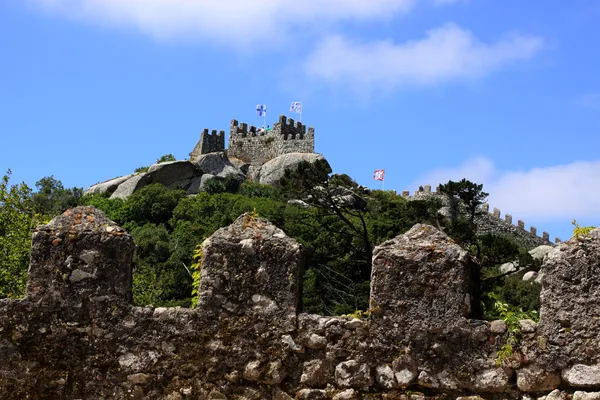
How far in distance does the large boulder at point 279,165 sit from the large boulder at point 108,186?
36.1 ft

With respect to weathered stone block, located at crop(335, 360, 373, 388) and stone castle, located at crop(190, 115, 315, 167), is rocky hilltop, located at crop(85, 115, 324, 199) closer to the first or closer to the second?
A: stone castle, located at crop(190, 115, 315, 167)

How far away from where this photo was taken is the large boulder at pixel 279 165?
79.1 metres

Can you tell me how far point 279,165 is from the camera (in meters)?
81.2

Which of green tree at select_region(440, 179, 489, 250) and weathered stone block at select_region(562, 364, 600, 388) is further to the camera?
green tree at select_region(440, 179, 489, 250)

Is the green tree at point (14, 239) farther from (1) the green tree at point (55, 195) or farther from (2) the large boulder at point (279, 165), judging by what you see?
(2) the large boulder at point (279, 165)

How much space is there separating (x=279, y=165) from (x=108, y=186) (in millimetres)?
14145

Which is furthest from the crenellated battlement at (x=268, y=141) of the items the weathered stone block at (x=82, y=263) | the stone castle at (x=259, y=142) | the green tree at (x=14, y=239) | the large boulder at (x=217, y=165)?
the weathered stone block at (x=82, y=263)

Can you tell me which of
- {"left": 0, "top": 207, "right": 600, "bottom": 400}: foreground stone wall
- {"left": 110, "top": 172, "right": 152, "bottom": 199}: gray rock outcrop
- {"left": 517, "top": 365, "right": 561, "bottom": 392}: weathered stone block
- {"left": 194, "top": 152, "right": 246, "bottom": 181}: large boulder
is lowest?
{"left": 517, "top": 365, "right": 561, "bottom": 392}: weathered stone block

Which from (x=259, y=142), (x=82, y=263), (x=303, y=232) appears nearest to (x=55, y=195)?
(x=259, y=142)

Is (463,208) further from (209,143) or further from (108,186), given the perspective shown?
(108,186)

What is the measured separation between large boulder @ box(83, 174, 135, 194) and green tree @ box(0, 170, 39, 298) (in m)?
46.1

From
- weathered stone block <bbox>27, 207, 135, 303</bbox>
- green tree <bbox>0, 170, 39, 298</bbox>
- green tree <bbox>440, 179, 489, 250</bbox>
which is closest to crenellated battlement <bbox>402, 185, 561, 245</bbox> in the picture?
green tree <bbox>440, 179, 489, 250</bbox>

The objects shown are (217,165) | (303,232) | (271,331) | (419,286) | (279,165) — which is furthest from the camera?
(279,165)

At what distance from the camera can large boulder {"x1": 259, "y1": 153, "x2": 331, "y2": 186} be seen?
79.1m
